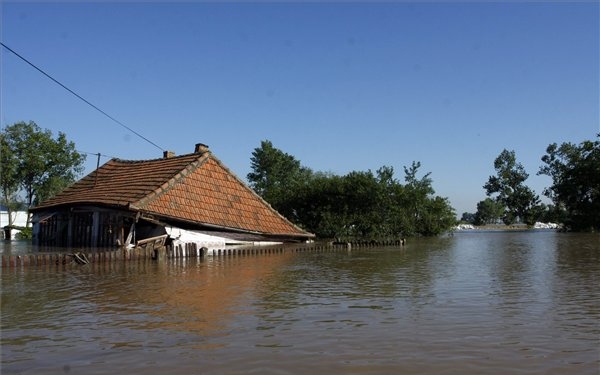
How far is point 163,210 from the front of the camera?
81.2 feet

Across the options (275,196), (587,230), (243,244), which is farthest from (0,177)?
(587,230)

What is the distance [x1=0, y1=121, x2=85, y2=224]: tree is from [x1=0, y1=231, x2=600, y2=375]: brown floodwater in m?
48.1

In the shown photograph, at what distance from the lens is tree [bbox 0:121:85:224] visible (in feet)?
193

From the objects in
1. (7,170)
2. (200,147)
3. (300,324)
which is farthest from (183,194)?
(7,170)

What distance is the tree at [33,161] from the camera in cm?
5881

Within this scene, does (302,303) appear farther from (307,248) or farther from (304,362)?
(307,248)

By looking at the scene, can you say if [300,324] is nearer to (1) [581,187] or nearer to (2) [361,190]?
(2) [361,190]

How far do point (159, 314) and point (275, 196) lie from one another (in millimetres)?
38240

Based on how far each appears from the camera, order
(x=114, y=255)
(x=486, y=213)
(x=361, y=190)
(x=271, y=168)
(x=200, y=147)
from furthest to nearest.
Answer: (x=486, y=213), (x=271, y=168), (x=361, y=190), (x=200, y=147), (x=114, y=255)

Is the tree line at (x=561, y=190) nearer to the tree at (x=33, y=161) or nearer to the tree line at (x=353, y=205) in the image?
the tree line at (x=353, y=205)

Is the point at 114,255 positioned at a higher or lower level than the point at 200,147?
lower

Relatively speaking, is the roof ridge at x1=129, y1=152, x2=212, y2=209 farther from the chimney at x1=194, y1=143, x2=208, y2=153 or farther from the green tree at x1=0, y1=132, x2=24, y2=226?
the green tree at x1=0, y1=132, x2=24, y2=226

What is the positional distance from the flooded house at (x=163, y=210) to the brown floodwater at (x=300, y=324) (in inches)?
333

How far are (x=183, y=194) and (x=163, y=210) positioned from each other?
227 cm
